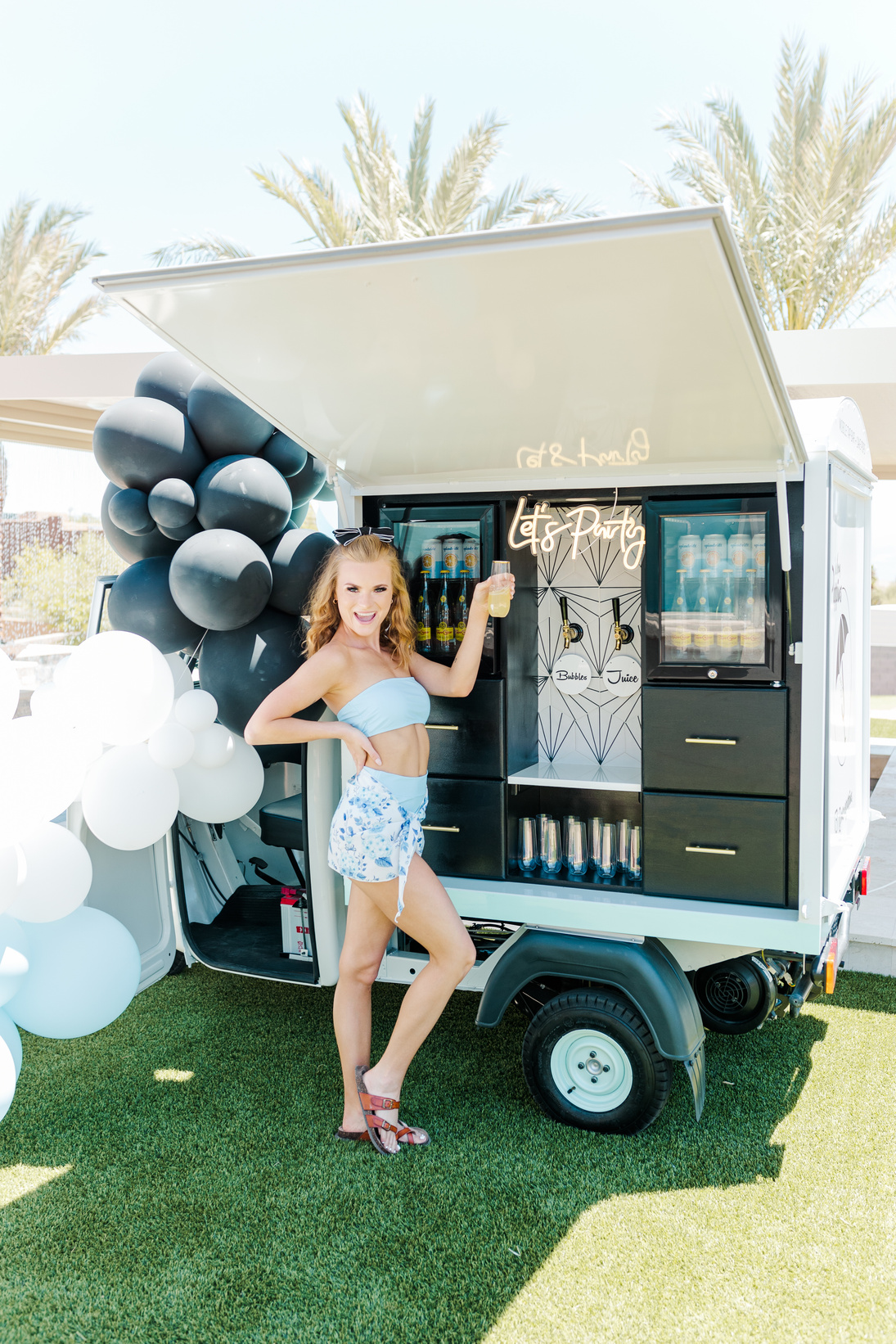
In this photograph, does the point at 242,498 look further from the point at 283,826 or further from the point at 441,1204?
the point at 441,1204

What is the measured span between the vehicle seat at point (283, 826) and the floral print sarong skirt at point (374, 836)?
0.84m

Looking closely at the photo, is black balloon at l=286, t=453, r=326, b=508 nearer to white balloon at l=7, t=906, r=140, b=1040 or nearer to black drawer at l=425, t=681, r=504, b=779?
black drawer at l=425, t=681, r=504, b=779

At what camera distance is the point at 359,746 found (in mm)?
3061

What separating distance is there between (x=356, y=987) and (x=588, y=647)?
1612 millimetres

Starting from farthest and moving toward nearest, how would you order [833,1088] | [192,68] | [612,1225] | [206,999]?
[192,68] < [206,999] < [833,1088] < [612,1225]

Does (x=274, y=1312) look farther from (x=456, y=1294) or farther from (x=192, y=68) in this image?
(x=192, y=68)

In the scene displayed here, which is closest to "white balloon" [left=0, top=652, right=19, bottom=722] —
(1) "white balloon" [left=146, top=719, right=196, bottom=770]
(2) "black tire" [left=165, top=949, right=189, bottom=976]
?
(1) "white balloon" [left=146, top=719, right=196, bottom=770]

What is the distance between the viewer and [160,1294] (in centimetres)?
250

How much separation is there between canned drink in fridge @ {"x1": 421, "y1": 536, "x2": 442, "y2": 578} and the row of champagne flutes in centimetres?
97

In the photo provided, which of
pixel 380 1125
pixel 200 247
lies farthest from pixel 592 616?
pixel 200 247

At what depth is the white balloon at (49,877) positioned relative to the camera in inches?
114

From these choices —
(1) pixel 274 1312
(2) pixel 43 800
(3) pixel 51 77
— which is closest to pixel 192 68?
(3) pixel 51 77

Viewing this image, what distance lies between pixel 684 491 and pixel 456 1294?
7.74ft

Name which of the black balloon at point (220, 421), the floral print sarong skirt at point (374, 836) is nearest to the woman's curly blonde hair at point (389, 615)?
the floral print sarong skirt at point (374, 836)
